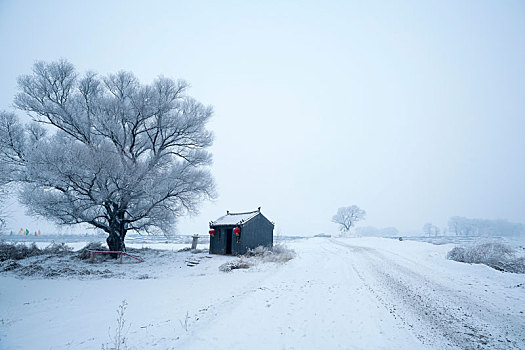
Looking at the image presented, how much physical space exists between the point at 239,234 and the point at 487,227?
104 m

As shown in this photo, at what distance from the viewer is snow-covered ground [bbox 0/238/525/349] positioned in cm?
579

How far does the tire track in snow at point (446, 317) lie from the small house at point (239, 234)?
13.0 m

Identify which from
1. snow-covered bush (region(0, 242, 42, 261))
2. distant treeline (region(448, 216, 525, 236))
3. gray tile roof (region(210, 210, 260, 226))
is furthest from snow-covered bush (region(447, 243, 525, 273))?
distant treeline (region(448, 216, 525, 236))

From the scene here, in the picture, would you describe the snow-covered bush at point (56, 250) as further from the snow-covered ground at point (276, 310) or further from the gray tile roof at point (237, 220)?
the gray tile roof at point (237, 220)

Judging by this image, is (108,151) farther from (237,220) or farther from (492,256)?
(492,256)

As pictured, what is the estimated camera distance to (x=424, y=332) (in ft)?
19.3

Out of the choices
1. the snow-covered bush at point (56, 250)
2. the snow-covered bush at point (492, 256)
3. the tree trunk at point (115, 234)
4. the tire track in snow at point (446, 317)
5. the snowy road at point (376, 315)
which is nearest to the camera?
the tire track in snow at point (446, 317)

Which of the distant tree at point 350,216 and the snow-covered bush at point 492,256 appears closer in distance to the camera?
the snow-covered bush at point 492,256

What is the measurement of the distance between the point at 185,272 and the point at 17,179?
42.9ft

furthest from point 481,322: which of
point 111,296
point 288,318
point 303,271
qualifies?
point 111,296

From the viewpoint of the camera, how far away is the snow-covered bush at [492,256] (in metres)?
13.4

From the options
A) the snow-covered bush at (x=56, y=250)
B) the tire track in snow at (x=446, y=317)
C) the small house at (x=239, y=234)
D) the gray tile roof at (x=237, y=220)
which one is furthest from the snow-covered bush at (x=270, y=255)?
the snow-covered bush at (x=56, y=250)

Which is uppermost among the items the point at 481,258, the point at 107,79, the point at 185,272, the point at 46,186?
the point at 107,79

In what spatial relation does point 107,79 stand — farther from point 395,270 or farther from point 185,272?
point 395,270
